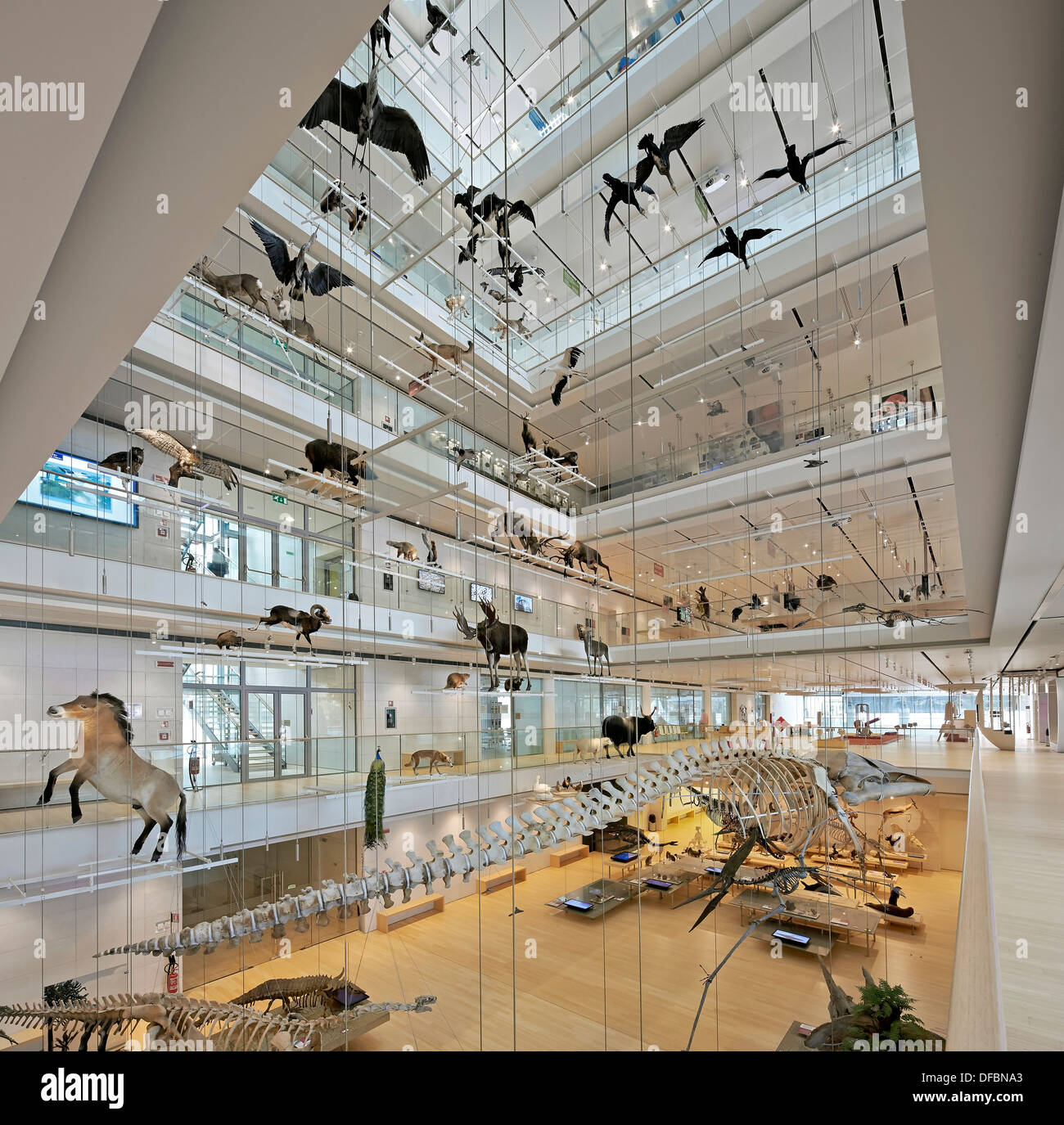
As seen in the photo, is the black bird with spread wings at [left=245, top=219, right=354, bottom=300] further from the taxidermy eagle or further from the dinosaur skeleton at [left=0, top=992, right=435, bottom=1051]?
the dinosaur skeleton at [left=0, top=992, right=435, bottom=1051]

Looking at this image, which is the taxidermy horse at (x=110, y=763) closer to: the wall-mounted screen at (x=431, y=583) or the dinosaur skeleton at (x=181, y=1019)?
the dinosaur skeleton at (x=181, y=1019)

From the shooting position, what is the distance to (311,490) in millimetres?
6340

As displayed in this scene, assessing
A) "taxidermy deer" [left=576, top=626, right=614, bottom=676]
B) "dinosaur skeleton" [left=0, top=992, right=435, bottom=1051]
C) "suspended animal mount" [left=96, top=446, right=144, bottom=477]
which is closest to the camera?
"dinosaur skeleton" [left=0, top=992, right=435, bottom=1051]

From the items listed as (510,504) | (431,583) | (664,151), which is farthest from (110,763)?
(431,583)

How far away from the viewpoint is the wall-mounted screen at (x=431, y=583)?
38.8ft

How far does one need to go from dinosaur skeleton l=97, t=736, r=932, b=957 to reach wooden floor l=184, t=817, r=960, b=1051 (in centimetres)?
122

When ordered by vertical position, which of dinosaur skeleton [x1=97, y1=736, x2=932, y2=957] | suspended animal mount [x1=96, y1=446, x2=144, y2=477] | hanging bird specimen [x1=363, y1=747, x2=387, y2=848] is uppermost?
suspended animal mount [x1=96, y1=446, x2=144, y2=477]

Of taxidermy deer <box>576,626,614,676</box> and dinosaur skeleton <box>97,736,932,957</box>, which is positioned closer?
dinosaur skeleton <box>97,736,932,957</box>

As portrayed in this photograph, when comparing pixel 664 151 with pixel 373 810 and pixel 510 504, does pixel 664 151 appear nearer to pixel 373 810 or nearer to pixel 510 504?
pixel 510 504

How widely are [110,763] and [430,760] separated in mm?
5686

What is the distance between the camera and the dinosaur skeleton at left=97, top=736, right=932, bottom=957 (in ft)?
12.1

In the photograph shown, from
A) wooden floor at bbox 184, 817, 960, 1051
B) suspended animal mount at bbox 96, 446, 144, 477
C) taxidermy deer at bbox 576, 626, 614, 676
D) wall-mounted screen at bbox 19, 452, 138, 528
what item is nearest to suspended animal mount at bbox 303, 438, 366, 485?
suspended animal mount at bbox 96, 446, 144, 477

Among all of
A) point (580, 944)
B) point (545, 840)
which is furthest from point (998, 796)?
point (580, 944)

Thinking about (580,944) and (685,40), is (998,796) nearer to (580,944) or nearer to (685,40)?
(580,944)
